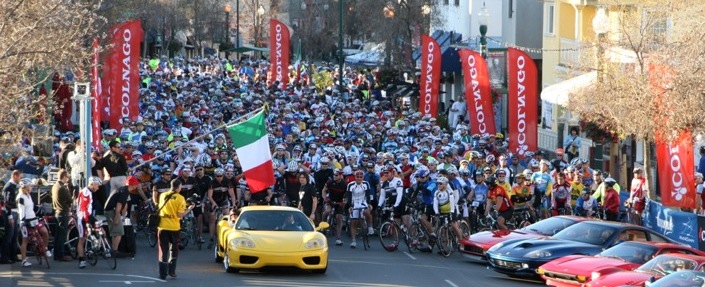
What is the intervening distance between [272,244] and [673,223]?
341 inches

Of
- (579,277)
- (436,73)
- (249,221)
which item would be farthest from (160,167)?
(436,73)

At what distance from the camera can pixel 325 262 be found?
21.8 meters

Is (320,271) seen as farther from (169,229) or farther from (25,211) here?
(25,211)

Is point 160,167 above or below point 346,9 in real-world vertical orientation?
below

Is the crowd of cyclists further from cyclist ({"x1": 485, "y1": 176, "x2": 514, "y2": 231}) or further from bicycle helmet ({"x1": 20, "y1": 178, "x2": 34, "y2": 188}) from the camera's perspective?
bicycle helmet ({"x1": 20, "y1": 178, "x2": 34, "y2": 188})

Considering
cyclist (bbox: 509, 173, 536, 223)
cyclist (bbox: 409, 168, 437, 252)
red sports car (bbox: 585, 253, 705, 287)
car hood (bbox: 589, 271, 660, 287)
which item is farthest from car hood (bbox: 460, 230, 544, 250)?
car hood (bbox: 589, 271, 660, 287)

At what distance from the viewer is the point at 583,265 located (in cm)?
2083

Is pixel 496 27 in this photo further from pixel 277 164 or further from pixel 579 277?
pixel 579 277

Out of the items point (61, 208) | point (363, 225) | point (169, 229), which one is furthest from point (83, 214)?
point (363, 225)

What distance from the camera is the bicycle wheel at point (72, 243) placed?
75.5 ft

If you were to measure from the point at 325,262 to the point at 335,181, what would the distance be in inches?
227

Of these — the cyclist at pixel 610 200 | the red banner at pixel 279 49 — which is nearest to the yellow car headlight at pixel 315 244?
the cyclist at pixel 610 200

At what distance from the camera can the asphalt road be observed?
818 inches

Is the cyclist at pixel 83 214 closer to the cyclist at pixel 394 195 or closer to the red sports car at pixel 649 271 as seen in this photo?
the cyclist at pixel 394 195
